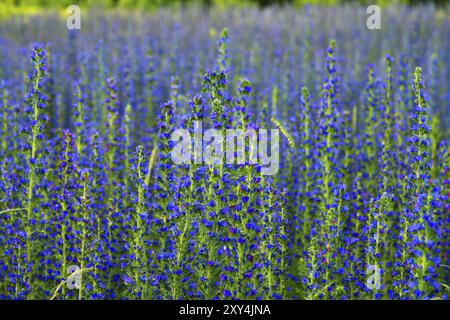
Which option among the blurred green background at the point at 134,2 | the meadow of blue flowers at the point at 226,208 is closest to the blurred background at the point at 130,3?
the blurred green background at the point at 134,2

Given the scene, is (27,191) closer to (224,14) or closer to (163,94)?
(163,94)

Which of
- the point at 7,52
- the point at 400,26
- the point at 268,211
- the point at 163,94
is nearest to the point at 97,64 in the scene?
the point at 163,94

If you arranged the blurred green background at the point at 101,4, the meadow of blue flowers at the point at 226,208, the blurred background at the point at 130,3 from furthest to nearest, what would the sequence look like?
1. the blurred background at the point at 130,3
2. the blurred green background at the point at 101,4
3. the meadow of blue flowers at the point at 226,208

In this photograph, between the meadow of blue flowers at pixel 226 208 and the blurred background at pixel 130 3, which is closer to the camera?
the meadow of blue flowers at pixel 226 208

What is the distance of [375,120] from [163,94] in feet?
8.92

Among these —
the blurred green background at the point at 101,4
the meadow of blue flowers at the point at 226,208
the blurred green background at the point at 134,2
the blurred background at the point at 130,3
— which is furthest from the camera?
the blurred green background at the point at 134,2

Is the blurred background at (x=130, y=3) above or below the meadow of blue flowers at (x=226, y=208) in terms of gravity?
above

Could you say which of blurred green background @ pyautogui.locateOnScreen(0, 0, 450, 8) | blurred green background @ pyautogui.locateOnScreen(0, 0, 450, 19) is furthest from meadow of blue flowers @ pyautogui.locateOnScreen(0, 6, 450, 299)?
blurred green background @ pyautogui.locateOnScreen(0, 0, 450, 8)

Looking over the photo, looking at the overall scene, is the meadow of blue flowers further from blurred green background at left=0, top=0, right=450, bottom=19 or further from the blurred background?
the blurred background

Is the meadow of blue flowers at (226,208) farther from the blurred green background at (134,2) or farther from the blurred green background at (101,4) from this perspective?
the blurred green background at (134,2)

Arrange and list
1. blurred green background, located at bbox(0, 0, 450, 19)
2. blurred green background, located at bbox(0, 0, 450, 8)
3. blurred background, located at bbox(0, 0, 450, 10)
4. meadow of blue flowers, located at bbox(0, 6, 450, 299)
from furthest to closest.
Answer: blurred green background, located at bbox(0, 0, 450, 8), blurred background, located at bbox(0, 0, 450, 10), blurred green background, located at bbox(0, 0, 450, 19), meadow of blue flowers, located at bbox(0, 6, 450, 299)

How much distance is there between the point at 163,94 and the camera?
743 cm

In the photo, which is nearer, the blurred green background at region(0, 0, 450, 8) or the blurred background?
the blurred background

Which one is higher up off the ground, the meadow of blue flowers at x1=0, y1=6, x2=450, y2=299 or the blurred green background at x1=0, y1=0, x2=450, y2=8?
the blurred green background at x1=0, y1=0, x2=450, y2=8
